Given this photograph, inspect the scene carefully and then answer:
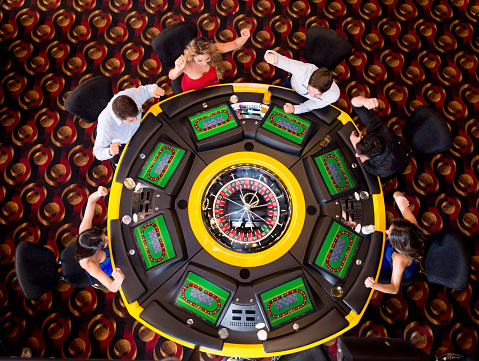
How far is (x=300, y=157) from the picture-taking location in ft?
11.8

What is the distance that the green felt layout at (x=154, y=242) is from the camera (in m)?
3.29

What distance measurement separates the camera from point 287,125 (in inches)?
142

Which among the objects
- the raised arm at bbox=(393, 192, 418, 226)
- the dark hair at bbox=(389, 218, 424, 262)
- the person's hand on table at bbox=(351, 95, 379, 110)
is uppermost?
the person's hand on table at bbox=(351, 95, 379, 110)

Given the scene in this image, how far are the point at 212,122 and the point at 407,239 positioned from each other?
2003mm

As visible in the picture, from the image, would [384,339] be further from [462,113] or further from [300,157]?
[462,113]

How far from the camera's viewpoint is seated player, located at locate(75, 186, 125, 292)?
3.30 meters

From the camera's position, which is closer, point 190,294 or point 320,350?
point 190,294

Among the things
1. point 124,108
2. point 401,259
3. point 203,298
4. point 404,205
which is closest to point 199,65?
point 124,108

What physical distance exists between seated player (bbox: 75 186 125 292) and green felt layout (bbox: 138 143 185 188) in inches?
21.6

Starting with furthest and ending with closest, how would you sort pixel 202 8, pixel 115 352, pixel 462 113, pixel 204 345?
pixel 202 8 → pixel 462 113 → pixel 115 352 → pixel 204 345

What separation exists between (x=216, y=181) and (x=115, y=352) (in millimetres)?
2310

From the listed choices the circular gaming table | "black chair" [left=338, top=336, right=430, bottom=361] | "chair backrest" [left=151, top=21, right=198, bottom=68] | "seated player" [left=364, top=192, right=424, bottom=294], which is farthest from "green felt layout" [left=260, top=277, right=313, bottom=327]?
"chair backrest" [left=151, top=21, right=198, bottom=68]

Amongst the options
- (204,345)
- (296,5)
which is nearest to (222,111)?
(204,345)

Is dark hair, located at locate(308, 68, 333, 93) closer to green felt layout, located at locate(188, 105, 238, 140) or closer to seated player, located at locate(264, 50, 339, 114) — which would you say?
seated player, located at locate(264, 50, 339, 114)
